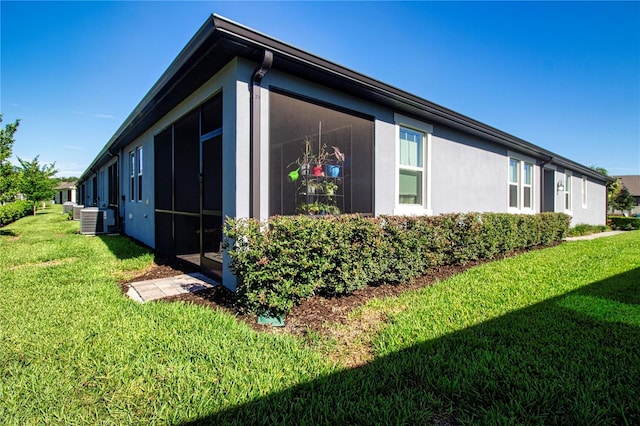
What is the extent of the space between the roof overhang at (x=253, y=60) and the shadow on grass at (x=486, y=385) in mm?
3561

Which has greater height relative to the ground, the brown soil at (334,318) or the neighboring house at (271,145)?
the neighboring house at (271,145)


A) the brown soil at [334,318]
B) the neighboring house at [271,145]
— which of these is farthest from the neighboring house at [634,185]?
the brown soil at [334,318]

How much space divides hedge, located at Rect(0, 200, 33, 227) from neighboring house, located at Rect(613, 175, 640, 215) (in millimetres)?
64300

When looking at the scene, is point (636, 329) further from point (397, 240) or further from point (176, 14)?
point (176, 14)

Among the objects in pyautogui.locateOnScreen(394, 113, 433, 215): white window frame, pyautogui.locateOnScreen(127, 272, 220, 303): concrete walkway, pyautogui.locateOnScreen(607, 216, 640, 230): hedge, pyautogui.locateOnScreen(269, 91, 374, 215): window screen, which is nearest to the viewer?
pyautogui.locateOnScreen(127, 272, 220, 303): concrete walkway

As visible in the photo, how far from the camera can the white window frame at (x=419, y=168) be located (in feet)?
19.9

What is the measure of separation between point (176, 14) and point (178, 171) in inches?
119

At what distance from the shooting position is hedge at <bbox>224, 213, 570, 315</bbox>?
3.26 metres

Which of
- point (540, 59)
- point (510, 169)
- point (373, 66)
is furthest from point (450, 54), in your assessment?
point (510, 169)

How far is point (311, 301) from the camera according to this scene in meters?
3.79

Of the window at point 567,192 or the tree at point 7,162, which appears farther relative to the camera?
the window at point 567,192

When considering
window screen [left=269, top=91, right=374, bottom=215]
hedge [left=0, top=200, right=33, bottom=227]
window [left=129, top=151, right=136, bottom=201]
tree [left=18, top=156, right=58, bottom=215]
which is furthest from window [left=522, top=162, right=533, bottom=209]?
tree [left=18, top=156, right=58, bottom=215]

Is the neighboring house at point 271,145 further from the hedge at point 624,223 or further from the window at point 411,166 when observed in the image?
the hedge at point 624,223

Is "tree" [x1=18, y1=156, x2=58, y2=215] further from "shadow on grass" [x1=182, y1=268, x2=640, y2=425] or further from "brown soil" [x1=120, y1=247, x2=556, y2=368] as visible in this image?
"shadow on grass" [x1=182, y1=268, x2=640, y2=425]
